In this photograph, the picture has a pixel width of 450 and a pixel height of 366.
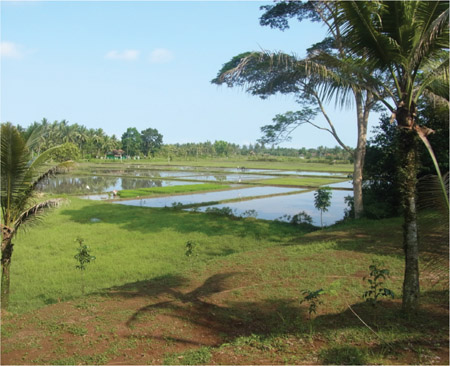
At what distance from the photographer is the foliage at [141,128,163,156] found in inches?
3440

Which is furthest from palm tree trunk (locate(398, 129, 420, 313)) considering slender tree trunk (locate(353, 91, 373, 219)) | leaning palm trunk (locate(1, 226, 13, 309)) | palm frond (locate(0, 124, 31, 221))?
slender tree trunk (locate(353, 91, 373, 219))

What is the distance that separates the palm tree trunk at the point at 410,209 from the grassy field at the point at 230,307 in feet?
0.55

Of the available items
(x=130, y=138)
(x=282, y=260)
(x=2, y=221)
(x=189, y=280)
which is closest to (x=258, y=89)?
(x=282, y=260)

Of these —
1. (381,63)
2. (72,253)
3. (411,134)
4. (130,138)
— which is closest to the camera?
(411,134)

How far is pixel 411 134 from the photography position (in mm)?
4246

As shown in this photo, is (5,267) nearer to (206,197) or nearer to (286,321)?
(286,321)

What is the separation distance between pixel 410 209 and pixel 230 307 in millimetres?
2833

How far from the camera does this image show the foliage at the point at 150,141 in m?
87.4

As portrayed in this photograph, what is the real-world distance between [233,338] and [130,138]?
83.4 m

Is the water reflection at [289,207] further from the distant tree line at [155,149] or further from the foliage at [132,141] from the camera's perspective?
the foliage at [132,141]

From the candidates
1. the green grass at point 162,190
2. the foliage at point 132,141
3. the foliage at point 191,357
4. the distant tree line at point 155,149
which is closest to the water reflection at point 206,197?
the green grass at point 162,190

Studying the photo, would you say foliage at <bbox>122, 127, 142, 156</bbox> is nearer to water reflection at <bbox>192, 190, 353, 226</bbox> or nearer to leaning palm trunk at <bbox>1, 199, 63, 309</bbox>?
water reflection at <bbox>192, 190, 353, 226</bbox>

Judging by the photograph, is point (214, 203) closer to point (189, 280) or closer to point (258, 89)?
point (258, 89)

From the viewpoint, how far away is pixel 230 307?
5.43m
